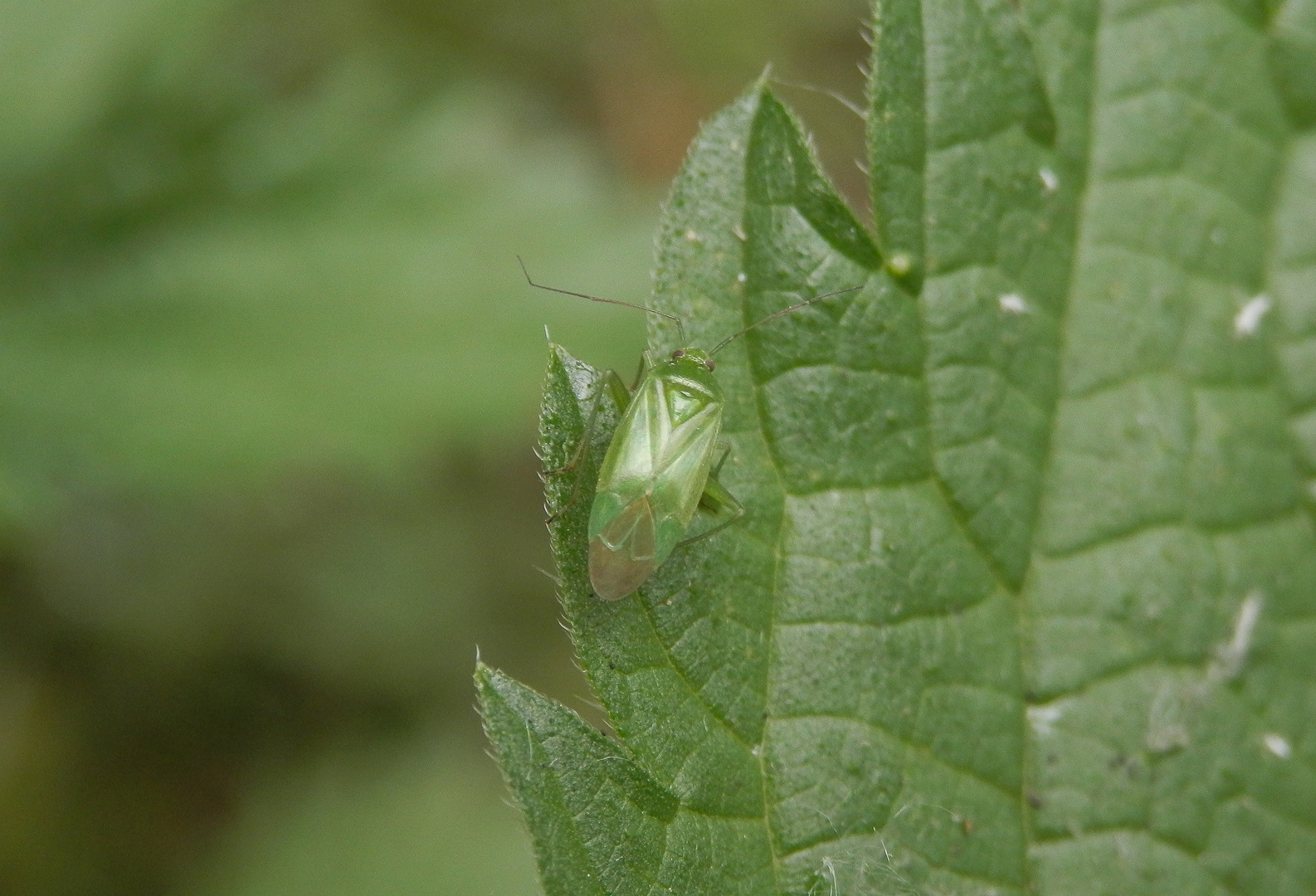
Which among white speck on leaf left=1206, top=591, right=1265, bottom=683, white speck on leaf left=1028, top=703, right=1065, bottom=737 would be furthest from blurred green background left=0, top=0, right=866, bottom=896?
white speck on leaf left=1206, top=591, right=1265, bottom=683

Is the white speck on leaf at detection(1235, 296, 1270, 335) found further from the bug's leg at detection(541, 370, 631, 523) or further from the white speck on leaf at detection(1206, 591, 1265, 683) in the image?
the bug's leg at detection(541, 370, 631, 523)

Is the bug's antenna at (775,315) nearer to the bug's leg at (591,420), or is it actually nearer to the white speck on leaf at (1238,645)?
the bug's leg at (591,420)

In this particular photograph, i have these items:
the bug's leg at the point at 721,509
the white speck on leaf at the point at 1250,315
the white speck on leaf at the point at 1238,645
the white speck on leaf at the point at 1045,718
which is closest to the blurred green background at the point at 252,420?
the bug's leg at the point at 721,509

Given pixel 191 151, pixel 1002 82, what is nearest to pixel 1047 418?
pixel 1002 82

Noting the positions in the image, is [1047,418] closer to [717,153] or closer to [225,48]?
[717,153]

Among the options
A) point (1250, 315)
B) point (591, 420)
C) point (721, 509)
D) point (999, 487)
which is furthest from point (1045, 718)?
point (591, 420)

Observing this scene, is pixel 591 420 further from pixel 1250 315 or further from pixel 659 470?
pixel 1250 315
